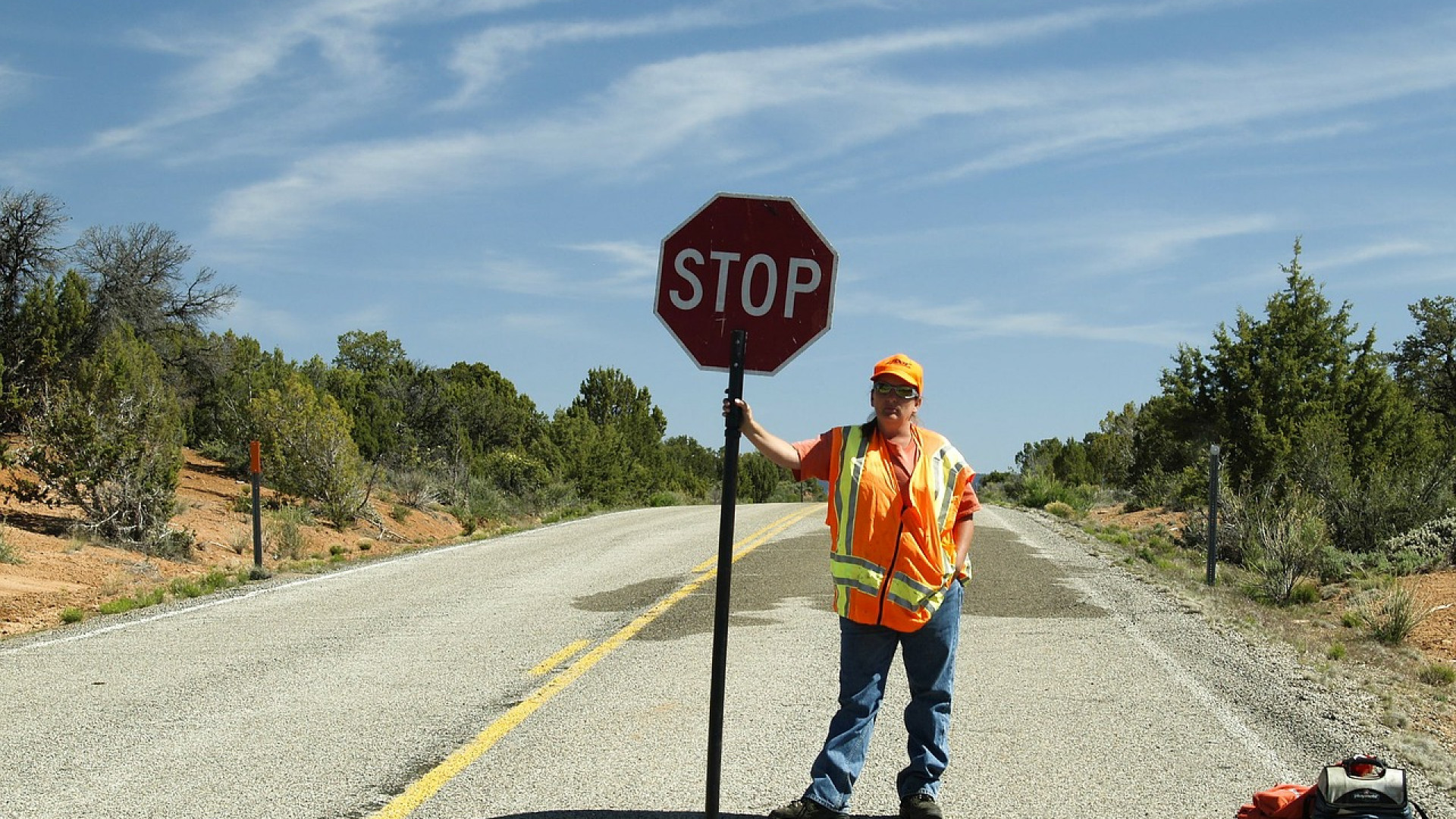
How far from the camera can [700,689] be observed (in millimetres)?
7586

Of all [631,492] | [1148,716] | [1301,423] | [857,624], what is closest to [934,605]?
[857,624]

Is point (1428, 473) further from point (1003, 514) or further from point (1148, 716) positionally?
point (1148, 716)

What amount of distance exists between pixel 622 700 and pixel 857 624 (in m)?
2.79

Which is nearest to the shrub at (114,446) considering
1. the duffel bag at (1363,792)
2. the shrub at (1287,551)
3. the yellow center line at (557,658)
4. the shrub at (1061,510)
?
the yellow center line at (557,658)

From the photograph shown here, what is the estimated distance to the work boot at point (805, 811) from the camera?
466 cm

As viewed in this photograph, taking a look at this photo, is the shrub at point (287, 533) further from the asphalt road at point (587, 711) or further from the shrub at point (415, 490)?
the shrub at point (415, 490)

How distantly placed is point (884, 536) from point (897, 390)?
0.57 meters

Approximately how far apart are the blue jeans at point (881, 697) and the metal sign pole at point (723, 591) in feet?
1.35

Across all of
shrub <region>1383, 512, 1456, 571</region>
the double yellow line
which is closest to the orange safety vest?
the double yellow line

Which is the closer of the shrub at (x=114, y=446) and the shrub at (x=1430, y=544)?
the shrub at (x=1430, y=544)

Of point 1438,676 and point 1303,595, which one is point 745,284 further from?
point 1303,595

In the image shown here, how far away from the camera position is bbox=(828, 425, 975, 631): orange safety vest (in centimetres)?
471

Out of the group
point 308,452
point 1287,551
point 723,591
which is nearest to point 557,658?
point 723,591

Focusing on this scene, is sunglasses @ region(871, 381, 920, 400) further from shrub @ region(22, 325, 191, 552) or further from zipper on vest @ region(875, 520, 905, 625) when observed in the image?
shrub @ region(22, 325, 191, 552)
